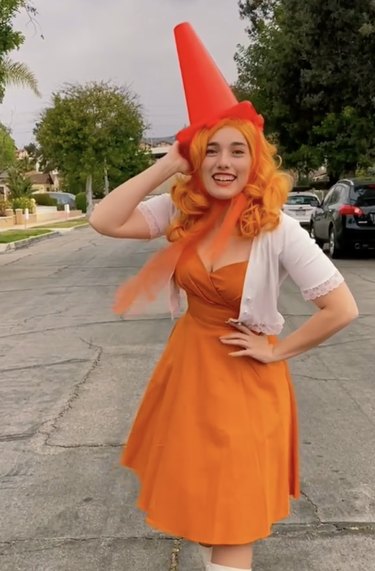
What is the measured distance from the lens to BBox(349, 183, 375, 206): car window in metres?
15.0

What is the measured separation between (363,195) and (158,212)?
13.2 metres

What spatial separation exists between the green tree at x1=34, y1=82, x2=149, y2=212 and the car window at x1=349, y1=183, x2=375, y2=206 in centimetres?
3509

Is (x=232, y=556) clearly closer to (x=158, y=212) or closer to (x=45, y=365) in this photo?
(x=158, y=212)

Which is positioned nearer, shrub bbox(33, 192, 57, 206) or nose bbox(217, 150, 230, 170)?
nose bbox(217, 150, 230, 170)

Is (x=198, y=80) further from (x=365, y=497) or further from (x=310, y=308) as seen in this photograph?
(x=310, y=308)

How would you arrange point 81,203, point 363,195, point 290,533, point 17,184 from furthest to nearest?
point 81,203, point 17,184, point 363,195, point 290,533

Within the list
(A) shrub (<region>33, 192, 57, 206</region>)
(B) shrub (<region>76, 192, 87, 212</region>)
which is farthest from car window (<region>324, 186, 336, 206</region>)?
(A) shrub (<region>33, 192, 57, 206</region>)

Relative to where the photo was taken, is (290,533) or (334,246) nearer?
(290,533)

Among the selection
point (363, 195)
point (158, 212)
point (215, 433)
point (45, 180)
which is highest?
point (158, 212)

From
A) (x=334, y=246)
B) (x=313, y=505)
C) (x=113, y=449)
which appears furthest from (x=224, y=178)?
(x=334, y=246)

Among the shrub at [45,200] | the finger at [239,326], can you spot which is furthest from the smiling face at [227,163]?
the shrub at [45,200]

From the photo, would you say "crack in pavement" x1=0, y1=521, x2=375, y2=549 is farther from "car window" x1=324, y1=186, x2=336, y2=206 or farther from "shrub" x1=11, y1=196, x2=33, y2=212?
"shrub" x1=11, y1=196, x2=33, y2=212

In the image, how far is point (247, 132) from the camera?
90.3 inches

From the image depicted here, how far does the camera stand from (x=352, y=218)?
1493 cm
